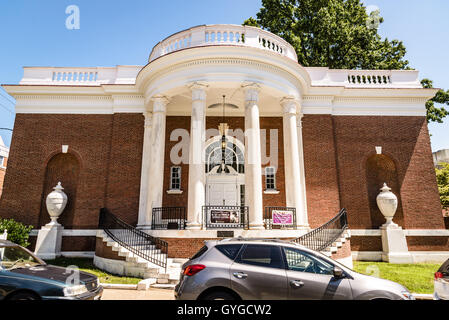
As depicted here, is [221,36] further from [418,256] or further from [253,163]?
[418,256]

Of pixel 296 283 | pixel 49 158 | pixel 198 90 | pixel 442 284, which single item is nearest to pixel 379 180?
pixel 442 284

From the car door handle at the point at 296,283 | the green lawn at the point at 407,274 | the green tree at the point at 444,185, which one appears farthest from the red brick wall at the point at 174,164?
the green tree at the point at 444,185

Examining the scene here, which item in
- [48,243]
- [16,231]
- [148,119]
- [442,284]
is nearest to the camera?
[442,284]

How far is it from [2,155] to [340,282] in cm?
3847

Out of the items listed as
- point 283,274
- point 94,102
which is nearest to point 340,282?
point 283,274

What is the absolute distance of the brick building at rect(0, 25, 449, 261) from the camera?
46.1 ft

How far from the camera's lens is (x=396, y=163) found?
15.8 meters

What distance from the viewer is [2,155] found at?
103 ft

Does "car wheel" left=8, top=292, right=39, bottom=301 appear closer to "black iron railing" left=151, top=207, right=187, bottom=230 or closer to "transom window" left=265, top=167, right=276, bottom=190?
"black iron railing" left=151, top=207, right=187, bottom=230

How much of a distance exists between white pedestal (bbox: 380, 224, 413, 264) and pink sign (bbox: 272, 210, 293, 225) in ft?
18.9

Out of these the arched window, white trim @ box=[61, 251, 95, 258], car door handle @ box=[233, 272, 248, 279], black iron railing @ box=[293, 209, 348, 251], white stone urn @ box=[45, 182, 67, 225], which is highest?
the arched window

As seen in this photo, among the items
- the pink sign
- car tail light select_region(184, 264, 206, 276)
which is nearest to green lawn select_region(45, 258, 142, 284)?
car tail light select_region(184, 264, 206, 276)

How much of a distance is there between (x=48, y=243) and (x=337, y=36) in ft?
80.4

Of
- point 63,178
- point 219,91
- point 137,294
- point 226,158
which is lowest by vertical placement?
point 137,294
